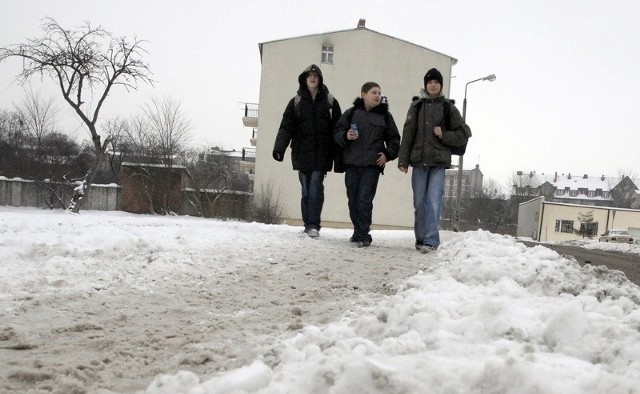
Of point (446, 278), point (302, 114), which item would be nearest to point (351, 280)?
point (446, 278)

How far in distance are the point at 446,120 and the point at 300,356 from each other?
13.0 ft

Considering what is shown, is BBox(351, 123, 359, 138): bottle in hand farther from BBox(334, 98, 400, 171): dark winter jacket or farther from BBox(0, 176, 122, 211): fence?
BBox(0, 176, 122, 211): fence

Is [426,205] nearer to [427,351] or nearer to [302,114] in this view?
[302,114]

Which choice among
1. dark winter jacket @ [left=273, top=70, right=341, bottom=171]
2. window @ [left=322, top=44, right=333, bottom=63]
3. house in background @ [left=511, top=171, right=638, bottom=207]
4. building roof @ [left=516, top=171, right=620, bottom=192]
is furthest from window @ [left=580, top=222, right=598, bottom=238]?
building roof @ [left=516, top=171, right=620, bottom=192]

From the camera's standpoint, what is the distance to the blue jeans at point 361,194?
211 inches

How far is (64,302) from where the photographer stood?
274 centimetres

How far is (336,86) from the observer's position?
23.1m

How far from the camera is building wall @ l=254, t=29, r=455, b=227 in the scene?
2291cm

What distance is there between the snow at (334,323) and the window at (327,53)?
20455mm

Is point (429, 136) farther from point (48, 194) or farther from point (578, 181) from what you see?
point (578, 181)

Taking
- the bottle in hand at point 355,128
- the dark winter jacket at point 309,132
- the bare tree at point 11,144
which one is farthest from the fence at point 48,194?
the bottle in hand at point 355,128

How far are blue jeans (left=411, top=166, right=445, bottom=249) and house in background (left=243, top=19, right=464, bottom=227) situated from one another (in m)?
17.4

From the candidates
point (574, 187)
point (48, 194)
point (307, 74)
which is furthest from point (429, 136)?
point (574, 187)

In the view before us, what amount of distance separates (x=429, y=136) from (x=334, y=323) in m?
3.30
